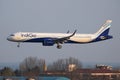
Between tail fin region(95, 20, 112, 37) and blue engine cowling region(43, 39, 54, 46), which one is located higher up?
tail fin region(95, 20, 112, 37)

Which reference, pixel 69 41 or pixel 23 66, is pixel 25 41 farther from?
pixel 23 66

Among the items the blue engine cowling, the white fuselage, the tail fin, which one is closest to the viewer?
the blue engine cowling

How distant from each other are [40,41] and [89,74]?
40.5 metres

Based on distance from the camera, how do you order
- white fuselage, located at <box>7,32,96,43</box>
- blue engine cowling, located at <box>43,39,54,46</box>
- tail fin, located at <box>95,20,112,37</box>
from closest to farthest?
blue engine cowling, located at <box>43,39,54,46</box>
white fuselage, located at <box>7,32,96,43</box>
tail fin, located at <box>95,20,112,37</box>

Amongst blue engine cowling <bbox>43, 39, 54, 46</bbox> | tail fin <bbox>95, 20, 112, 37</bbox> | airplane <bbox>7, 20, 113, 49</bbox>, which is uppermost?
tail fin <bbox>95, 20, 112, 37</bbox>

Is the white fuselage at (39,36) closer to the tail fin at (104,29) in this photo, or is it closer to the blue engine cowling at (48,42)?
the blue engine cowling at (48,42)

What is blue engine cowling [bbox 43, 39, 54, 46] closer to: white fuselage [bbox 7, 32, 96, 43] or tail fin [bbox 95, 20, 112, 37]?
white fuselage [bbox 7, 32, 96, 43]

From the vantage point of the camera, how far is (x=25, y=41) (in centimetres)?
8756

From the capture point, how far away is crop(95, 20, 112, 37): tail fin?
321 ft

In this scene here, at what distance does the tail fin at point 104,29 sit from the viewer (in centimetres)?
9775

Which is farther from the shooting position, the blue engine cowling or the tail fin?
the tail fin

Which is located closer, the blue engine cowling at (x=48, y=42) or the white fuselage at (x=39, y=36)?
the blue engine cowling at (x=48, y=42)

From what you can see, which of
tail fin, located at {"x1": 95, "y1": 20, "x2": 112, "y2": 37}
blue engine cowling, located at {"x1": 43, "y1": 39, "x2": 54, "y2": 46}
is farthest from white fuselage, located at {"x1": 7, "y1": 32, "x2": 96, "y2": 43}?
tail fin, located at {"x1": 95, "y1": 20, "x2": 112, "y2": 37}

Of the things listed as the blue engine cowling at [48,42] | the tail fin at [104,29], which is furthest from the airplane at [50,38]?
the tail fin at [104,29]
